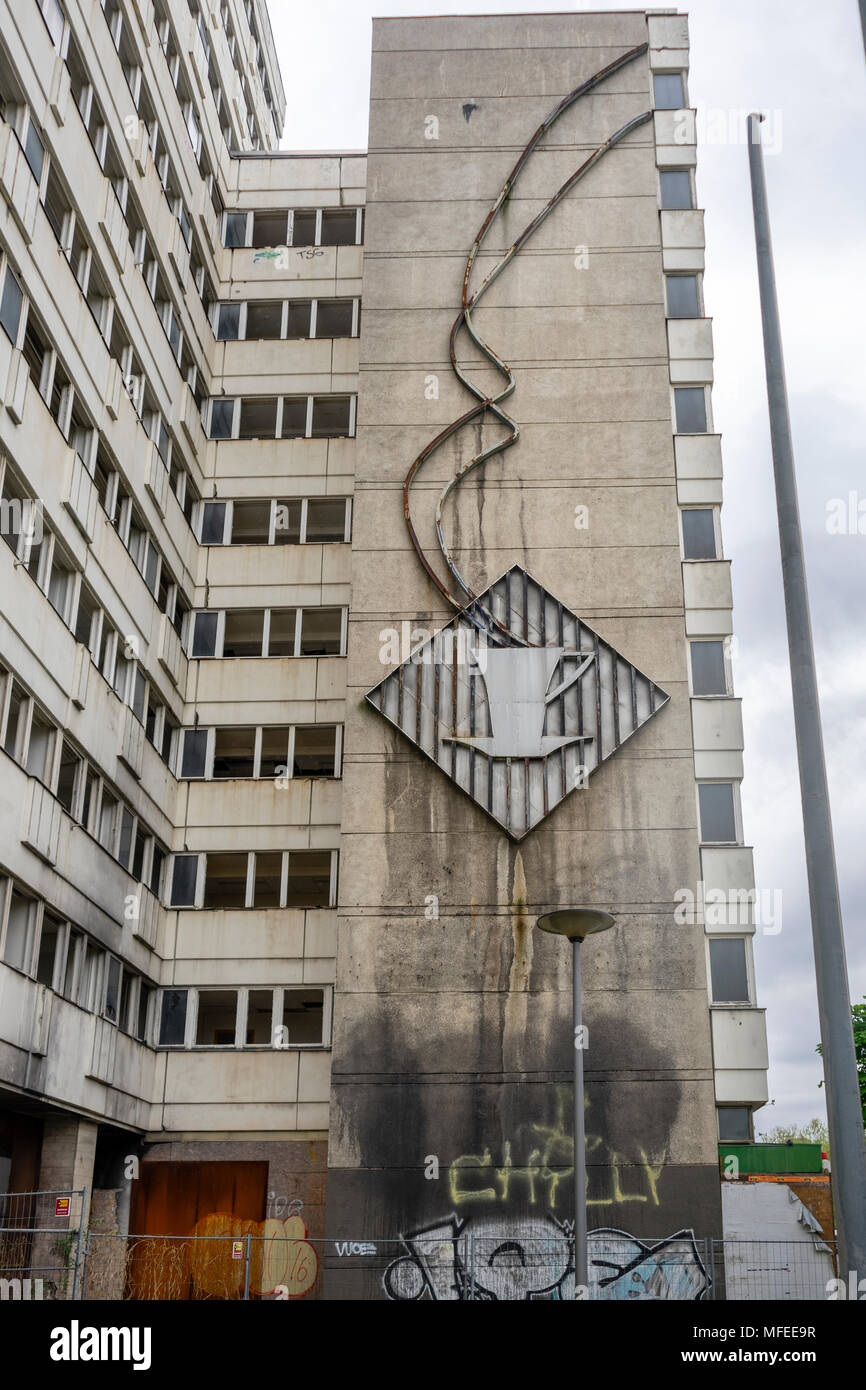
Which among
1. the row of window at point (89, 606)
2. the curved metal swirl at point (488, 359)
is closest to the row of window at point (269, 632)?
the row of window at point (89, 606)

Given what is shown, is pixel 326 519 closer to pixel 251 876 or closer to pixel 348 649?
pixel 348 649

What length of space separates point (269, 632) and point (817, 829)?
1924 cm

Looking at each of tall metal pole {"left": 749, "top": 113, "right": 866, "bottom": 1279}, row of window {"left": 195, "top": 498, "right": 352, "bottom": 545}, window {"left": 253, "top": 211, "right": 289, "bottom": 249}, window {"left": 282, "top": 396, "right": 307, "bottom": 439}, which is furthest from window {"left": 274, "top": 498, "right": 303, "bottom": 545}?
tall metal pole {"left": 749, "top": 113, "right": 866, "bottom": 1279}

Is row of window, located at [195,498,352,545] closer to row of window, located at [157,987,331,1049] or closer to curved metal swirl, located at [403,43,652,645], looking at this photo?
curved metal swirl, located at [403,43,652,645]

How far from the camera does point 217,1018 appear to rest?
2828cm

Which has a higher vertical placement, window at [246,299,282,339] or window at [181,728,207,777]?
window at [246,299,282,339]

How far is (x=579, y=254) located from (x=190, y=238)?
9414 millimetres

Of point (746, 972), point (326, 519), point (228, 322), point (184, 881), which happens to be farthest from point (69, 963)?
point (228, 322)

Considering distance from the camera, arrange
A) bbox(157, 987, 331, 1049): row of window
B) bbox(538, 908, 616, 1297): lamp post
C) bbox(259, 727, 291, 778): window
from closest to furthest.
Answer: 1. bbox(538, 908, 616, 1297): lamp post
2. bbox(157, 987, 331, 1049): row of window
3. bbox(259, 727, 291, 778): window

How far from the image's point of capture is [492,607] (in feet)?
87.0

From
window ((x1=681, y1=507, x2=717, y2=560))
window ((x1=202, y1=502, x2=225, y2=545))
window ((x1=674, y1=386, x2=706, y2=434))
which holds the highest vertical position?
window ((x1=674, y1=386, x2=706, y2=434))

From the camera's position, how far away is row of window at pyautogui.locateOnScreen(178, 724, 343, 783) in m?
29.3

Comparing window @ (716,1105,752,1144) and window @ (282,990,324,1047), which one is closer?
window @ (716,1105,752,1144)

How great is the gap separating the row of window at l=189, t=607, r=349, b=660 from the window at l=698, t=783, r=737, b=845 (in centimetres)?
888
